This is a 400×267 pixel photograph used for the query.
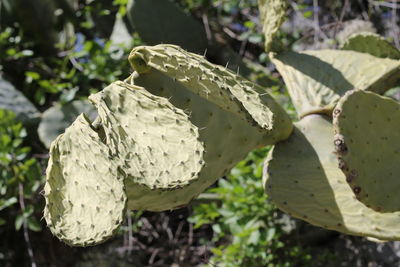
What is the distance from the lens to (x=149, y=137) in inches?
43.5

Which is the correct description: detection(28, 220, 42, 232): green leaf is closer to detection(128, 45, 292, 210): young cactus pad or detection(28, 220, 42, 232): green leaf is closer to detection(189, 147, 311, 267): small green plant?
detection(189, 147, 311, 267): small green plant

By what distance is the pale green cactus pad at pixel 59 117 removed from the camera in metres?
2.56

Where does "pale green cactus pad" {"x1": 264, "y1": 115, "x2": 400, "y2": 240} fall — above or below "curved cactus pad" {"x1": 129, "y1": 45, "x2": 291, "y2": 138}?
below

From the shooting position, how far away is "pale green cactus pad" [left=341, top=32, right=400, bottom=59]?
1984mm

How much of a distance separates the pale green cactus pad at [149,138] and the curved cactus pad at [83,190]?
0.03 meters

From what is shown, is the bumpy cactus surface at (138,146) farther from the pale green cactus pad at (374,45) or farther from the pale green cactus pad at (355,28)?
the pale green cactus pad at (355,28)

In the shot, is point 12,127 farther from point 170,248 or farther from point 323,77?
point 323,77

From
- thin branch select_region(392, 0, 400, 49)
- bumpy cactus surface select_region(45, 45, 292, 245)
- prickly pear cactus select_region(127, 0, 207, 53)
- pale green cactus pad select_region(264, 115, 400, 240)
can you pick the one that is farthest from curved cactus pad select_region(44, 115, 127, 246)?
thin branch select_region(392, 0, 400, 49)

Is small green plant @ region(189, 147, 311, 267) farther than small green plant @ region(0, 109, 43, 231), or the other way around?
small green plant @ region(0, 109, 43, 231)

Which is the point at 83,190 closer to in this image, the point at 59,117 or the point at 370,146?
the point at 370,146

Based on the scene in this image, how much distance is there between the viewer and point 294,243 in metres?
2.42

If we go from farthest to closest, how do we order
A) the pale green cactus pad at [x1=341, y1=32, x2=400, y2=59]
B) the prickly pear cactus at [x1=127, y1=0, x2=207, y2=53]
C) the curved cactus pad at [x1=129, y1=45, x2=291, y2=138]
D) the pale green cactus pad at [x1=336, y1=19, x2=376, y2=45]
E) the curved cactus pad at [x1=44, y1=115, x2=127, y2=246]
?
the pale green cactus pad at [x1=336, y1=19, x2=376, y2=45]
the prickly pear cactus at [x1=127, y1=0, x2=207, y2=53]
the pale green cactus pad at [x1=341, y1=32, x2=400, y2=59]
the curved cactus pad at [x1=129, y1=45, x2=291, y2=138]
the curved cactus pad at [x1=44, y1=115, x2=127, y2=246]

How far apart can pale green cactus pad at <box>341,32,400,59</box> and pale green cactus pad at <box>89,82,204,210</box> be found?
1.04m

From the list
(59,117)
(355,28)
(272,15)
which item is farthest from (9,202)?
(355,28)
